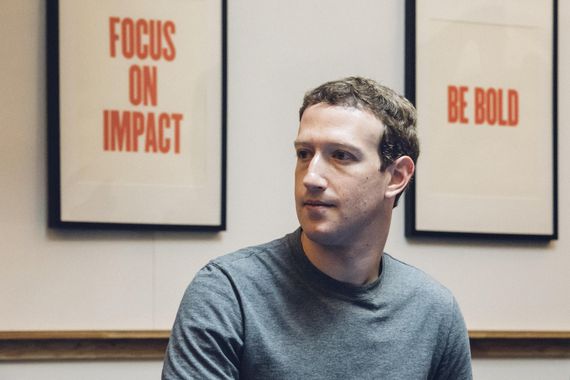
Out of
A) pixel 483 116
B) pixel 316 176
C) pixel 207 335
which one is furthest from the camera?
pixel 483 116

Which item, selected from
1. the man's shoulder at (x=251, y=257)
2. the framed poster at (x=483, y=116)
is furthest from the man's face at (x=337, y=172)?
the framed poster at (x=483, y=116)

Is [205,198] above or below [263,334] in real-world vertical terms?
above

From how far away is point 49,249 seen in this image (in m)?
2.69

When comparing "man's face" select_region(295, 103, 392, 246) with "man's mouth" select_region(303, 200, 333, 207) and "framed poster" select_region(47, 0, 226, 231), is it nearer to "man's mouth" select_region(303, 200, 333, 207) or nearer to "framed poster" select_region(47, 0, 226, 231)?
"man's mouth" select_region(303, 200, 333, 207)

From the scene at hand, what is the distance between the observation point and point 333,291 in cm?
185

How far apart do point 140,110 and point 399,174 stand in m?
1.09

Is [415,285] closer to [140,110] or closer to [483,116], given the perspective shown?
[140,110]

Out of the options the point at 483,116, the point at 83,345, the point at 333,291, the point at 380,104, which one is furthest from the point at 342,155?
the point at 483,116

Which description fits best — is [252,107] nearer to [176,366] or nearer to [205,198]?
[205,198]

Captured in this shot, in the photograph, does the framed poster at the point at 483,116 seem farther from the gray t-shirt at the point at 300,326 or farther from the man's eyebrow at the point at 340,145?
the man's eyebrow at the point at 340,145

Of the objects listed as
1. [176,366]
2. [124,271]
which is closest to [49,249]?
[124,271]

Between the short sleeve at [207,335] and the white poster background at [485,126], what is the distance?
1409 mm

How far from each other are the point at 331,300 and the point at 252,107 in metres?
1.22

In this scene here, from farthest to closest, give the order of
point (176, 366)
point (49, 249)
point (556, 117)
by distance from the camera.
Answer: point (556, 117), point (49, 249), point (176, 366)
